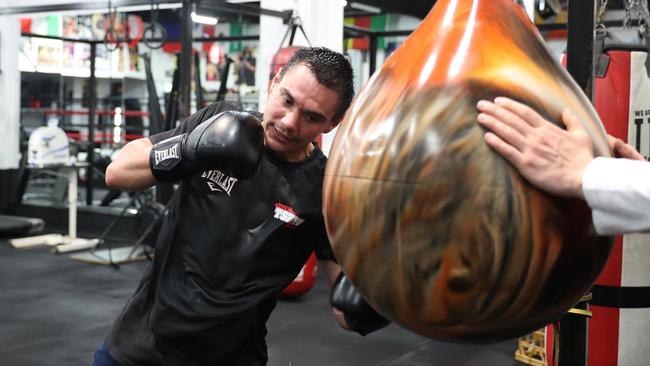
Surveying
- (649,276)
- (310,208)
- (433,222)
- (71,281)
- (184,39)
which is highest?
(184,39)

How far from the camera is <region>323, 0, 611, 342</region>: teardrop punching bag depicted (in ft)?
2.57

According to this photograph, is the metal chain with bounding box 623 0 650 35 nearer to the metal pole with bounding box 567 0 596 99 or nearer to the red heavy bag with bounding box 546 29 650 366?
the red heavy bag with bounding box 546 29 650 366

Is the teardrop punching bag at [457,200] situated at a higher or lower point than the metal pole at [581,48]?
lower

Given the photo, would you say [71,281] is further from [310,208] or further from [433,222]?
[433,222]

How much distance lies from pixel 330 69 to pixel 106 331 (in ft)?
10.1

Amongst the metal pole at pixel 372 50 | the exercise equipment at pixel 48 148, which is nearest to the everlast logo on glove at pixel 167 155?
the exercise equipment at pixel 48 148

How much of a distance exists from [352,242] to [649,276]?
91.0 inches

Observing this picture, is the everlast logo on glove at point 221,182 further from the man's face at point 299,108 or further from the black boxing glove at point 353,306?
the black boxing glove at point 353,306

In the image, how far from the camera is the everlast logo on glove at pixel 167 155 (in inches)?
54.2

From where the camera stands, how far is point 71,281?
17.2 ft

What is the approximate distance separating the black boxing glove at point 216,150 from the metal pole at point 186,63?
3.62 metres

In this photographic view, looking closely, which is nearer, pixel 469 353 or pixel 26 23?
pixel 469 353

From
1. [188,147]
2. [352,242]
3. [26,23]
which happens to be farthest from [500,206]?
[26,23]

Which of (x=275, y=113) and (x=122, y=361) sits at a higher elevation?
(x=275, y=113)
